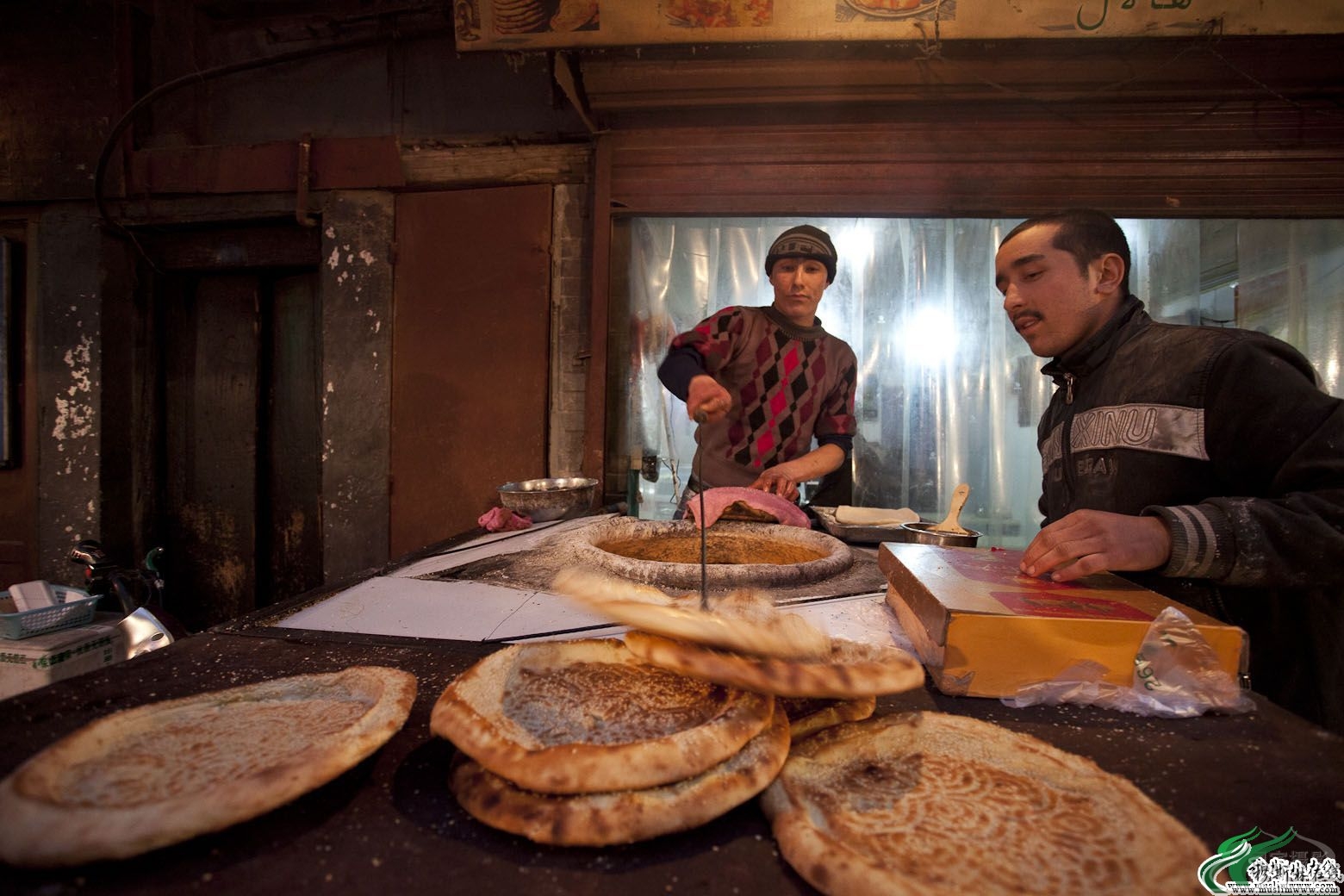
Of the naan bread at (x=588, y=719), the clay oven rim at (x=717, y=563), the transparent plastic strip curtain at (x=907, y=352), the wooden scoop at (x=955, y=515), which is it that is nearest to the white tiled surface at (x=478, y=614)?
the clay oven rim at (x=717, y=563)

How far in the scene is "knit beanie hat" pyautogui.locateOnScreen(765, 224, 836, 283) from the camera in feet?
12.4

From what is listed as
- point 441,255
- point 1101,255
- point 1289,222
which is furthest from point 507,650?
point 1289,222

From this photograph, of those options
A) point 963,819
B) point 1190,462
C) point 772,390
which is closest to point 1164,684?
point 963,819

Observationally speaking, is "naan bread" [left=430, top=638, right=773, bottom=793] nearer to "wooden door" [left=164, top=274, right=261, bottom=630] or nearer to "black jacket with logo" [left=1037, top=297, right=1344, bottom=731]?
"black jacket with logo" [left=1037, top=297, right=1344, bottom=731]

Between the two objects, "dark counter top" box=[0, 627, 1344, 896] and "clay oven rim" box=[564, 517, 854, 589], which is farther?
"clay oven rim" box=[564, 517, 854, 589]

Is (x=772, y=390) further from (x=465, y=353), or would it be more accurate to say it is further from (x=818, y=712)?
(x=818, y=712)

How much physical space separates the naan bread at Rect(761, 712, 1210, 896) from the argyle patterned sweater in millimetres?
3010

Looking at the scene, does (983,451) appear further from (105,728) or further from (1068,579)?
(105,728)

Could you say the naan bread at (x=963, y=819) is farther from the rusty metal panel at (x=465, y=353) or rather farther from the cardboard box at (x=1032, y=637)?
the rusty metal panel at (x=465, y=353)

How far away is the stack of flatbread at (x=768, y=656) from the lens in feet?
2.85

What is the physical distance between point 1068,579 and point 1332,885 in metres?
0.79

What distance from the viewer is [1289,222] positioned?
440 cm

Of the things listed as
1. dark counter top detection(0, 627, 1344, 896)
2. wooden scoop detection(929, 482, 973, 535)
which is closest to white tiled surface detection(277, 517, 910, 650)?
dark counter top detection(0, 627, 1344, 896)

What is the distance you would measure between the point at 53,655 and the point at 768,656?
165 inches
